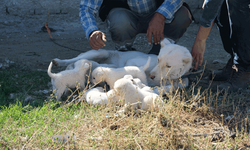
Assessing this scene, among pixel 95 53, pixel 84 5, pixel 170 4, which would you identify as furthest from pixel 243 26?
pixel 84 5

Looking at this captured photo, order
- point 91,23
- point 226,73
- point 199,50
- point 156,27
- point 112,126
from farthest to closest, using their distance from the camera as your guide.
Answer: point 226,73
point 91,23
point 156,27
point 199,50
point 112,126

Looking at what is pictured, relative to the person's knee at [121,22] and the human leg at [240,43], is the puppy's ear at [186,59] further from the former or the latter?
the person's knee at [121,22]

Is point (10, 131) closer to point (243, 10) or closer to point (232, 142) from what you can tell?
point (232, 142)

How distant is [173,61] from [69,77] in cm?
111

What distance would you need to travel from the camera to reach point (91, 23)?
3.19m

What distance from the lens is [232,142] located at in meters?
1.98

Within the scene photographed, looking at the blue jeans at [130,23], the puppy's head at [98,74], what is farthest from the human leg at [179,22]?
the puppy's head at [98,74]

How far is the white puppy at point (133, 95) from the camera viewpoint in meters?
2.27

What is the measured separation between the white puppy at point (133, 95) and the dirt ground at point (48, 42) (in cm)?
169

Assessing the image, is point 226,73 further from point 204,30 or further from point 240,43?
point 204,30

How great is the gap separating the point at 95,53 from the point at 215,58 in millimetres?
2462

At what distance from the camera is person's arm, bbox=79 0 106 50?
9.63 ft

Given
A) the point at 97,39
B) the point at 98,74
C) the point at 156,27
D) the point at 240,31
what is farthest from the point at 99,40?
the point at 240,31

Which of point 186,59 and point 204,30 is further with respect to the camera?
point 204,30
